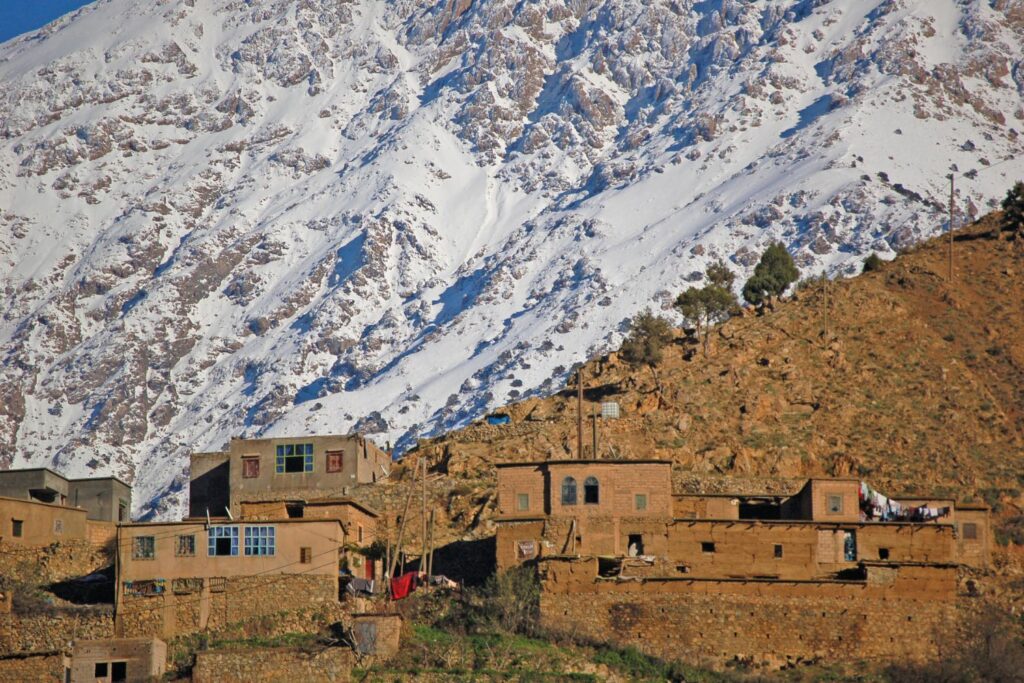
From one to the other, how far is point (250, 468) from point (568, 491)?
18.4 m

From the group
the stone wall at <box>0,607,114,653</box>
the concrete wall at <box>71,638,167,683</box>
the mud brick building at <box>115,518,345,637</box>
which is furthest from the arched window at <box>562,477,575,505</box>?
the stone wall at <box>0,607,114,653</box>

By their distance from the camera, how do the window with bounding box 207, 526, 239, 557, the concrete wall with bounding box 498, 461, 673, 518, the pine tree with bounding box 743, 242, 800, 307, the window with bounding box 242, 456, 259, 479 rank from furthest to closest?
the pine tree with bounding box 743, 242, 800, 307 < the window with bounding box 242, 456, 259, 479 < the concrete wall with bounding box 498, 461, 673, 518 < the window with bounding box 207, 526, 239, 557

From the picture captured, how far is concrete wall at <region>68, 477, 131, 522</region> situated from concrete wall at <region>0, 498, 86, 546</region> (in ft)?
35.1

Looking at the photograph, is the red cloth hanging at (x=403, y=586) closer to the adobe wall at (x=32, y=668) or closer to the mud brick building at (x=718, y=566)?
the mud brick building at (x=718, y=566)

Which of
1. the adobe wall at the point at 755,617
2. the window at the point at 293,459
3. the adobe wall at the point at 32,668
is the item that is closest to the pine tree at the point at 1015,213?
the window at the point at 293,459

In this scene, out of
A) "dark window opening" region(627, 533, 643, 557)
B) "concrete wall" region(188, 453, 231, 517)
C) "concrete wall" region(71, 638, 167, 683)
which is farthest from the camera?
"concrete wall" region(188, 453, 231, 517)

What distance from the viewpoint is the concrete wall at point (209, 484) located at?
3546 inches

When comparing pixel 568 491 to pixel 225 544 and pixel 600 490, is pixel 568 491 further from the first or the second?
pixel 225 544

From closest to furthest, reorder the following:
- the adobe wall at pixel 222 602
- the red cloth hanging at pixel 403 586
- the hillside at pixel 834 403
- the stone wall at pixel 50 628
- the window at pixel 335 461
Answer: the stone wall at pixel 50 628 < the adobe wall at pixel 222 602 < the red cloth hanging at pixel 403 586 < the window at pixel 335 461 < the hillside at pixel 834 403

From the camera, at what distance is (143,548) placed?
72750 millimetres

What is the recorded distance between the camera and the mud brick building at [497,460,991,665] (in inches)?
2810

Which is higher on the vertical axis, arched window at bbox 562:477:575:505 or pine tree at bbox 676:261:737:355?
pine tree at bbox 676:261:737:355

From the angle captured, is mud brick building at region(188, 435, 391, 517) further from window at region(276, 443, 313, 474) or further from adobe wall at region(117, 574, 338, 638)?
adobe wall at region(117, 574, 338, 638)

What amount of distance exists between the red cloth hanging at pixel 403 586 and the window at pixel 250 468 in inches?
587
